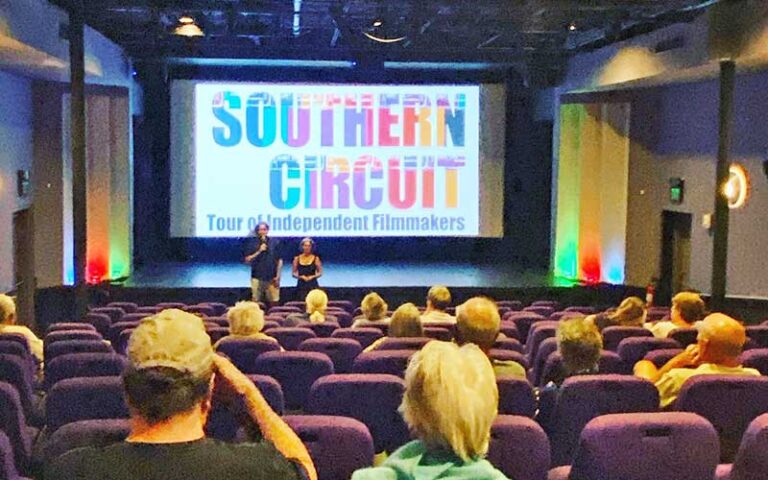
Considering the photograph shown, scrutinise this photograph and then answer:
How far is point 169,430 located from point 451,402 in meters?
0.58

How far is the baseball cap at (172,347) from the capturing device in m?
1.99

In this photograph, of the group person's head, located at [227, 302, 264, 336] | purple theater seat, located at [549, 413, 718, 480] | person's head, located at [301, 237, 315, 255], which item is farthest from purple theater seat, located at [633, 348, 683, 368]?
person's head, located at [301, 237, 315, 255]

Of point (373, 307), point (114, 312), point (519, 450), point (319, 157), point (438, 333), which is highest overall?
point (319, 157)

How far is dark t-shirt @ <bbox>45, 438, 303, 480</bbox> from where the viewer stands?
194 centimetres

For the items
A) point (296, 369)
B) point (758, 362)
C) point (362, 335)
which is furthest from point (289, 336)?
point (758, 362)

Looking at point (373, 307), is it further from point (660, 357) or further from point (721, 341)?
point (721, 341)

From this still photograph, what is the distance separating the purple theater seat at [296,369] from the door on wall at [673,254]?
10.6m

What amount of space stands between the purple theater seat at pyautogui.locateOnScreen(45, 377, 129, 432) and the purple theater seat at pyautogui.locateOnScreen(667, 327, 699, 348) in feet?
13.5

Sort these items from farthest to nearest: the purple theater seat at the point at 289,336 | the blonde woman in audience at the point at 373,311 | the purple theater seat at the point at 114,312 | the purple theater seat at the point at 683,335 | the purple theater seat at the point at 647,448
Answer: the purple theater seat at the point at 114,312 → the blonde woman in audience at the point at 373,311 → the purple theater seat at the point at 289,336 → the purple theater seat at the point at 683,335 → the purple theater seat at the point at 647,448

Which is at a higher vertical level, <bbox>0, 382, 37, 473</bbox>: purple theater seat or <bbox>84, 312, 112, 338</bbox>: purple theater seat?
<bbox>0, 382, 37, 473</bbox>: purple theater seat

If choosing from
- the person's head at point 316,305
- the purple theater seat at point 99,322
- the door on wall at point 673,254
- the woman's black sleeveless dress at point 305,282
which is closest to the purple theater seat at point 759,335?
the person's head at point 316,305

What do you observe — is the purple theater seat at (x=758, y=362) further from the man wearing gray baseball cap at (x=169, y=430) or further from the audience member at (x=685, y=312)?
the man wearing gray baseball cap at (x=169, y=430)

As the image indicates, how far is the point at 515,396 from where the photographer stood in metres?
4.36

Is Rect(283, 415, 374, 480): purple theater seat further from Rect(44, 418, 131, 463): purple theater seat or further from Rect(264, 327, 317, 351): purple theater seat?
Rect(264, 327, 317, 351): purple theater seat
